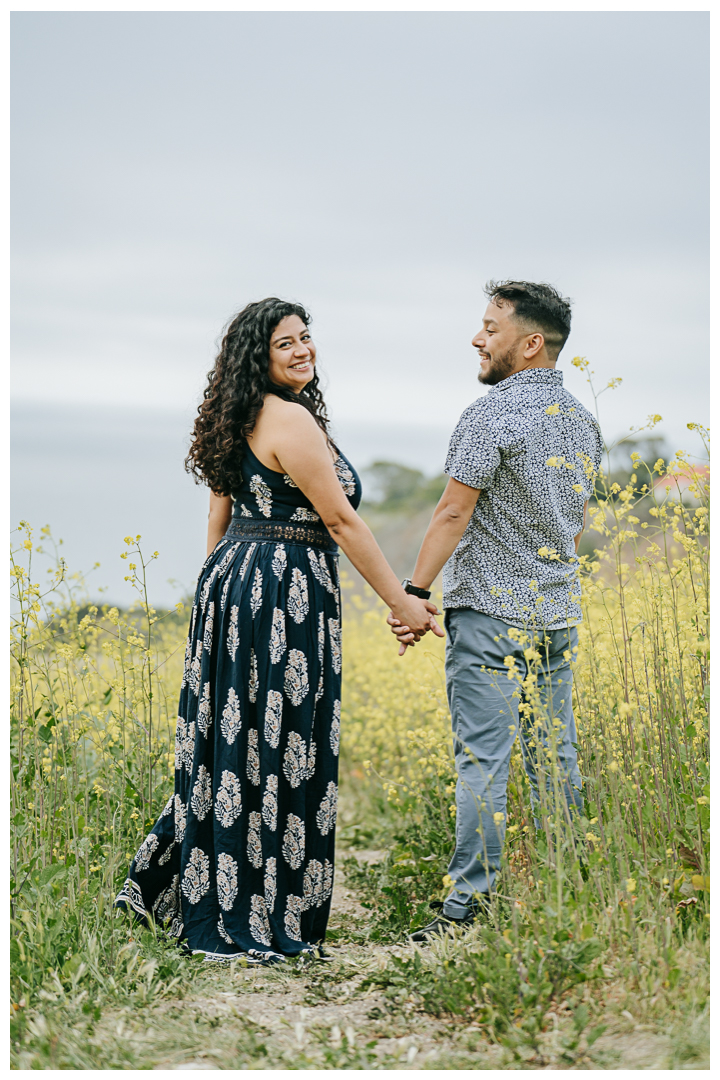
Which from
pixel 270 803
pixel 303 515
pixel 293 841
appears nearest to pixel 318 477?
pixel 303 515

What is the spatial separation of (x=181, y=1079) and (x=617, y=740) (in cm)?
170

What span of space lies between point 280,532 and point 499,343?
1027 millimetres

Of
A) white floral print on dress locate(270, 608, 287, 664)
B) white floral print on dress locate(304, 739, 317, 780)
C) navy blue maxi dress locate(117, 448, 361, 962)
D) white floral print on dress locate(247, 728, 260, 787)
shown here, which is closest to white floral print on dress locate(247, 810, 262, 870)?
navy blue maxi dress locate(117, 448, 361, 962)

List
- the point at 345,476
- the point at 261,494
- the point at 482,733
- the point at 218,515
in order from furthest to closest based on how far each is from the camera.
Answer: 1. the point at 218,515
2. the point at 345,476
3. the point at 261,494
4. the point at 482,733

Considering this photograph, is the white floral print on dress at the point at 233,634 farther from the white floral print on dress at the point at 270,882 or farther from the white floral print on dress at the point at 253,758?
the white floral print on dress at the point at 270,882

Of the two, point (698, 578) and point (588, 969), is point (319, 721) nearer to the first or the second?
point (588, 969)

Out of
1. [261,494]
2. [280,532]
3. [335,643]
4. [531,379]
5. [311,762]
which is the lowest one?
[311,762]

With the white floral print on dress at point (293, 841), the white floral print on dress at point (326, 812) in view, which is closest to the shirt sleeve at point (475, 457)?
the white floral print on dress at point (326, 812)

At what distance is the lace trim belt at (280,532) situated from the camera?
10.3 feet

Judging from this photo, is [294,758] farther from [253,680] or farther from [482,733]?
[482,733]

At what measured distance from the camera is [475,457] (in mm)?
2990

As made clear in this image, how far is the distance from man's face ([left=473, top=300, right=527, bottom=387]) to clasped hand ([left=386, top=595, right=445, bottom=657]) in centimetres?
84

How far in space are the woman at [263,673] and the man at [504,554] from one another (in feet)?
0.78

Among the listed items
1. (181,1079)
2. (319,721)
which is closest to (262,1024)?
(181,1079)
